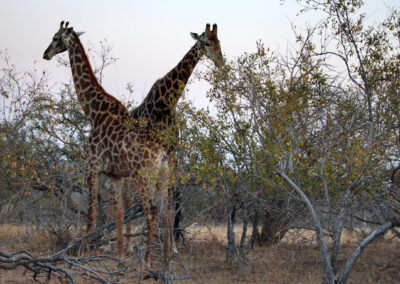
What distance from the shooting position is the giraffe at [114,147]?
7.48 metres

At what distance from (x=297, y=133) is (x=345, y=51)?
1.45m

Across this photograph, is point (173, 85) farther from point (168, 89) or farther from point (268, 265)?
point (268, 265)

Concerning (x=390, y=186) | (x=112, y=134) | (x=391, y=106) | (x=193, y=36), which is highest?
(x=193, y=36)

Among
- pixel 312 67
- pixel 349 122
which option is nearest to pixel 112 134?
pixel 312 67

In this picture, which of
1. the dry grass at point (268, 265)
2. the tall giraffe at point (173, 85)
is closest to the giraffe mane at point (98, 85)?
the tall giraffe at point (173, 85)

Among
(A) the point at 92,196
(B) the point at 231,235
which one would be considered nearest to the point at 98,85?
(A) the point at 92,196

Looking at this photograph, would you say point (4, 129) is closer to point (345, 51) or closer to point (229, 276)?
point (229, 276)

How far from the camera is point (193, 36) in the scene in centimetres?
837

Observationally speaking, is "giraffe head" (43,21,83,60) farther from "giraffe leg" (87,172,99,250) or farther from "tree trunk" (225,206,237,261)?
"tree trunk" (225,206,237,261)

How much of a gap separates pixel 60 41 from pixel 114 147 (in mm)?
2372

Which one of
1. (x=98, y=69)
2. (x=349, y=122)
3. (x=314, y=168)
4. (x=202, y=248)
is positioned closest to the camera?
(x=314, y=168)

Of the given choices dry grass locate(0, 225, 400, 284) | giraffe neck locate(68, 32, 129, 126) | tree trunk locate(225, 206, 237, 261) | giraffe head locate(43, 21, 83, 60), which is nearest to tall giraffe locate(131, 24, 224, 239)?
giraffe neck locate(68, 32, 129, 126)

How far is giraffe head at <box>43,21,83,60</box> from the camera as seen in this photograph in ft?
28.4

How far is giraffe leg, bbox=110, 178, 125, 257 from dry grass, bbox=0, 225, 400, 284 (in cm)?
33
